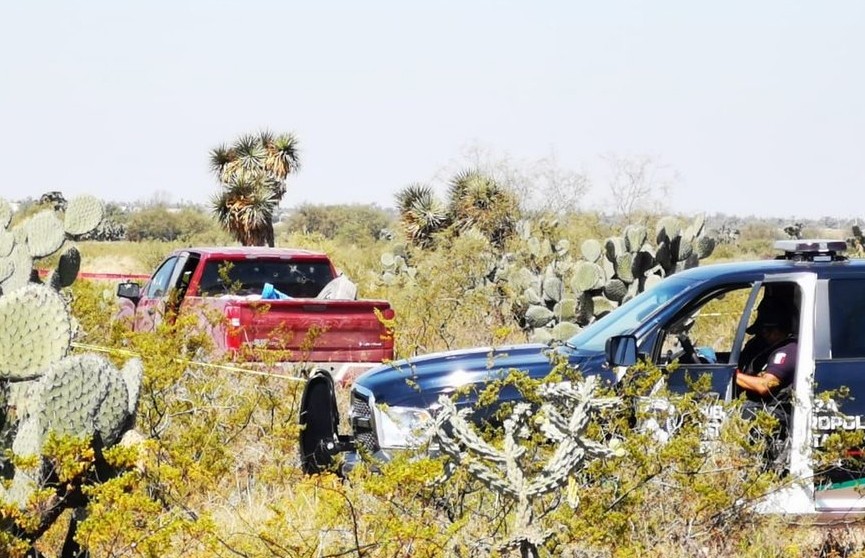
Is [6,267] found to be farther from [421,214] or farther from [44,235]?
[421,214]

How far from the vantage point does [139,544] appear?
17.5 ft

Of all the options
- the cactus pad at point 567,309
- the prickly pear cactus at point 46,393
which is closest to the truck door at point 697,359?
the prickly pear cactus at point 46,393

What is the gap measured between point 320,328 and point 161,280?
334cm

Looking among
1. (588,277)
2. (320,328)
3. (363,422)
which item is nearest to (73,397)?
(363,422)

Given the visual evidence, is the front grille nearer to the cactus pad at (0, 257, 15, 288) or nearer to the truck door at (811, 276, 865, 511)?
the truck door at (811, 276, 865, 511)

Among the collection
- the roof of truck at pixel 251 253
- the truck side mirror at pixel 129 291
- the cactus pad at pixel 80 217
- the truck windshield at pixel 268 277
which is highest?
the cactus pad at pixel 80 217

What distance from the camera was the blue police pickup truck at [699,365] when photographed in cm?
716

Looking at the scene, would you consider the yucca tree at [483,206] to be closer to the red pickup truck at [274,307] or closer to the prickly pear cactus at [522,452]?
the red pickup truck at [274,307]

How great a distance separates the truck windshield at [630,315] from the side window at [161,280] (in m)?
6.98

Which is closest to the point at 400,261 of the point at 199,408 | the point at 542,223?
the point at 542,223

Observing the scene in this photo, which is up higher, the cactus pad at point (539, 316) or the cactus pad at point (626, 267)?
the cactus pad at point (626, 267)

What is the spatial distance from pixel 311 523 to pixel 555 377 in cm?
132

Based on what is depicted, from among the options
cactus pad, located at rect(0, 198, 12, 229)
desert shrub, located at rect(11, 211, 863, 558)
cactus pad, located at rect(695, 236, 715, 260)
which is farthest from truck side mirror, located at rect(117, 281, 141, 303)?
cactus pad, located at rect(695, 236, 715, 260)

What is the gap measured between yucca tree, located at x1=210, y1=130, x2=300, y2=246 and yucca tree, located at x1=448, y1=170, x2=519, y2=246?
5250mm
